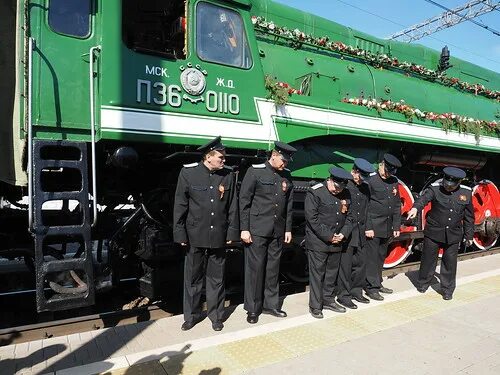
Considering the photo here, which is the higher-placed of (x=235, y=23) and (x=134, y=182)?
(x=235, y=23)

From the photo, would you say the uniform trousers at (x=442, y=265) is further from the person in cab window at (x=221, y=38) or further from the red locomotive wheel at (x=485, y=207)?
the person in cab window at (x=221, y=38)

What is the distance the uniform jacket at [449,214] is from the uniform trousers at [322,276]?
4.82ft

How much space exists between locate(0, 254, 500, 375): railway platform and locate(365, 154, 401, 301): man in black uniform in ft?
1.50

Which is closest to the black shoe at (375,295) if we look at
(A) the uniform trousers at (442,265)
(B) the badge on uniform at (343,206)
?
(A) the uniform trousers at (442,265)

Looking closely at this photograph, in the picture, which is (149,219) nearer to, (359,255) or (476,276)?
(359,255)

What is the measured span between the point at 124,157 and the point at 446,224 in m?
3.77

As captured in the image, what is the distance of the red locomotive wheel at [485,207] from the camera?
7.55 metres

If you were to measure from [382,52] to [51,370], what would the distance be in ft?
22.6

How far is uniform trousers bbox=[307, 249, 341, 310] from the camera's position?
4.17 meters

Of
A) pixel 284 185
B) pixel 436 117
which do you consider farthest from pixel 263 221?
pixel 436 117

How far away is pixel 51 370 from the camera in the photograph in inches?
115

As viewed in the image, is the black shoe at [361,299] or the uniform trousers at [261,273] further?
the black shoe at [361,299]

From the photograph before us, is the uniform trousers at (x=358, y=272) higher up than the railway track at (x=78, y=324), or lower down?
higher up

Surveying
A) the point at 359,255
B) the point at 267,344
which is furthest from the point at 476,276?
the point at 267,344
